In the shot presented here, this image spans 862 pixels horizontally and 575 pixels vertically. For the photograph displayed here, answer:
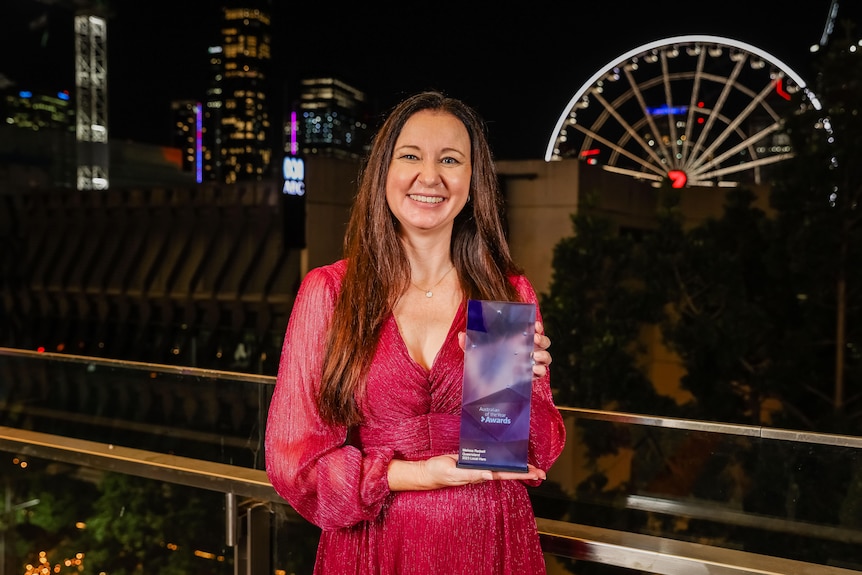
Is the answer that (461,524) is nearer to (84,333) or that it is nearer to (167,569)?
(167,569)

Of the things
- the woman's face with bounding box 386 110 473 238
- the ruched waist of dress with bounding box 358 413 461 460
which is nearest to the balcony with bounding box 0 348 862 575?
the ruched waist of dress with bounding box 358 413 461 460

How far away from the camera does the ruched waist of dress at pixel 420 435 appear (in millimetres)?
1188

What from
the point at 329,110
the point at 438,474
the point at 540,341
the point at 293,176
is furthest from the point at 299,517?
the point at 329,110

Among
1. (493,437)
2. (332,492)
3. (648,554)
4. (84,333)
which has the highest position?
(493,437)

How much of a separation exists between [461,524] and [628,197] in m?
12.2

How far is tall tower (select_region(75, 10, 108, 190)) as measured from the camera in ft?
105

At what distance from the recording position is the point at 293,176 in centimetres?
1208

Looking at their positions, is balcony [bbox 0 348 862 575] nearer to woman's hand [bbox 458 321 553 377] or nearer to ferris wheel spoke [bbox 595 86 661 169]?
woman's hand [bbox 458 321 553 377]

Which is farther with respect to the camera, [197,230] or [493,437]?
[197,230]

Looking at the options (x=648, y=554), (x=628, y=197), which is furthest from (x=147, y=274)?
(x=648, y=554)

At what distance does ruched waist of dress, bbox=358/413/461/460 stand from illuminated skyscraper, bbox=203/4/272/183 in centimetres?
6684

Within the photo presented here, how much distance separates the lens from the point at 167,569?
8.08 ft

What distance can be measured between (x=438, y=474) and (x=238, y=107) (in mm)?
73056

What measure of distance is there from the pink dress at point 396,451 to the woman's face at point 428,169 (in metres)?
0.18
